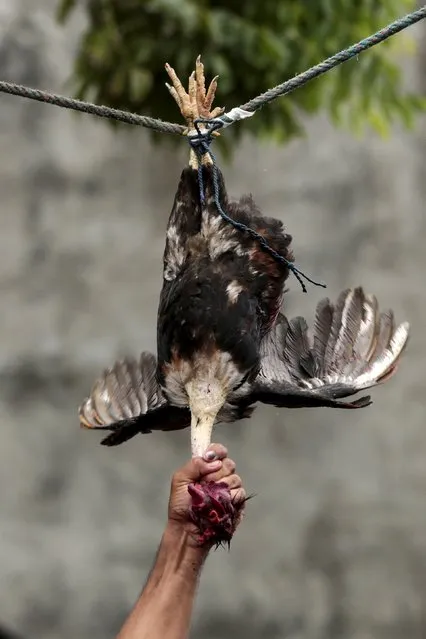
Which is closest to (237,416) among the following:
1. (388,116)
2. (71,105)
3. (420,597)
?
(71,105)

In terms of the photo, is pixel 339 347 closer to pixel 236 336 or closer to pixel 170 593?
pixel 236 336

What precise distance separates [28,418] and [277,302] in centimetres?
282

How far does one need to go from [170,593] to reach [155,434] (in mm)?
2918

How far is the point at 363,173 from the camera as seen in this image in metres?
4.70

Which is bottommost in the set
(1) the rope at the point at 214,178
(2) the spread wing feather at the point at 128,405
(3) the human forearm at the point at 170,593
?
(3) the human forearm at the point at 170,593

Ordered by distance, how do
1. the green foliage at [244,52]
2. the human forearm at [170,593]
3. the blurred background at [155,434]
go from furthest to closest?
the blurred background at [155,434] → the green foliage at [244,52] → the human forearm at [170,593]

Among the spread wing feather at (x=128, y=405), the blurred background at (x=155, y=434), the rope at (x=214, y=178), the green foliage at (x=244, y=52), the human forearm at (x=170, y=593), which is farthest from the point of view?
the blurred background at (x=155, y=434)

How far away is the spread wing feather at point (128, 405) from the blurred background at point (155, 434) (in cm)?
211

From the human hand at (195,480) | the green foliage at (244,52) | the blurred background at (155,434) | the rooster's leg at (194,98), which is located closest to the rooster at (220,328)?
the rooster's leg at (194,98)

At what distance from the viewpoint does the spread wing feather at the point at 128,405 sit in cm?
218

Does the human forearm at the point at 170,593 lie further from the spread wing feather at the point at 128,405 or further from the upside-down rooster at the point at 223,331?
the spread wing feather at the point at 128,405

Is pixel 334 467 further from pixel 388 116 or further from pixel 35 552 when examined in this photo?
pixel 388 116

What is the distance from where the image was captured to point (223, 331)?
5.96 ft

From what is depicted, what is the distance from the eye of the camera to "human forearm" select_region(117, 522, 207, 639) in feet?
5.37
